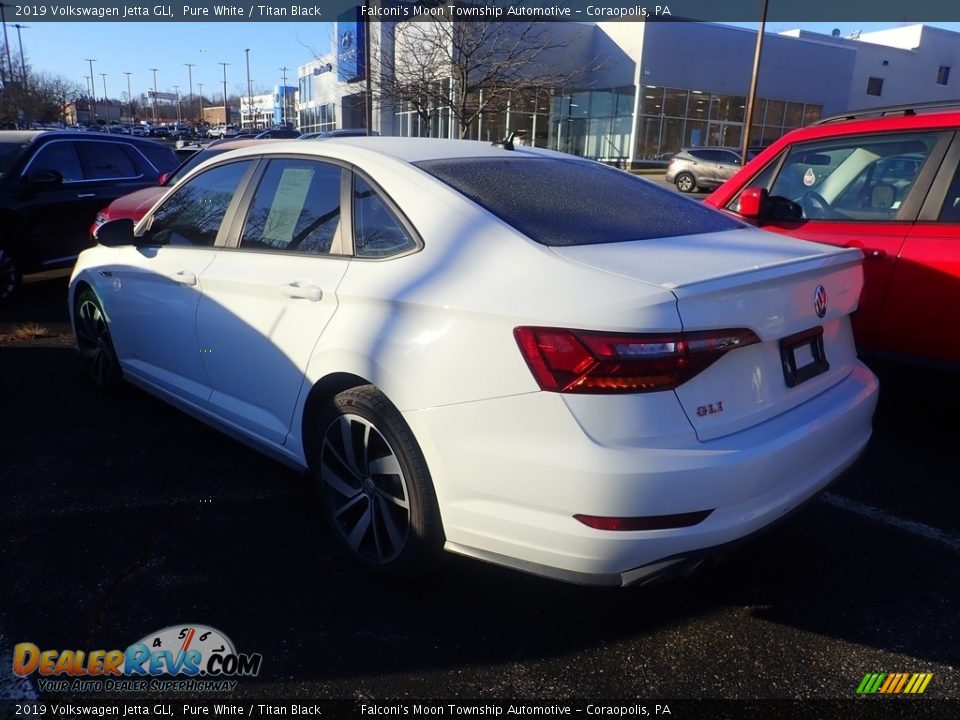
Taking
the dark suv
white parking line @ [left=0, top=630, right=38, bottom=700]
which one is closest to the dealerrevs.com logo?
white parking line @ [left=0, top=630, right=38, bottom=700]

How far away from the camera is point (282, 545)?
123 inches

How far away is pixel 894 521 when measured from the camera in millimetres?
A: 3363

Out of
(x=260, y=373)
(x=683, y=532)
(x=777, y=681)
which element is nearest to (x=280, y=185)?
(x=260, y=373)

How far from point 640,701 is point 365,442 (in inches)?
48.4

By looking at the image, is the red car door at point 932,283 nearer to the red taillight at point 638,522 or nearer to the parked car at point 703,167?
the red taillight at point 638,522

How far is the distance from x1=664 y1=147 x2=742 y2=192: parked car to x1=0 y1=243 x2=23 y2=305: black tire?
69.0ft

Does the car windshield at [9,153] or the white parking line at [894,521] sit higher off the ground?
the car windshield at [9,153]

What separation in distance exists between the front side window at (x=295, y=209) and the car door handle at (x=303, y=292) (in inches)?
6.5

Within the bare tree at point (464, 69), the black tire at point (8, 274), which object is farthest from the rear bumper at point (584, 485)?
the bare tree at point (464, 69)

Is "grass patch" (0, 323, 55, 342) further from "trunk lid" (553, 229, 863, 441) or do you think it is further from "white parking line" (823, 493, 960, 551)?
"white parking line" (823, 493, 960, 551)

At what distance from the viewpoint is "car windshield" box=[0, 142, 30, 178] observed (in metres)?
7.97

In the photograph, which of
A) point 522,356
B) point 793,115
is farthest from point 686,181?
point 522,356

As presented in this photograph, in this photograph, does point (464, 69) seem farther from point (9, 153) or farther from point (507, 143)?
point (507, 143)

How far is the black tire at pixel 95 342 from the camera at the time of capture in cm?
467
